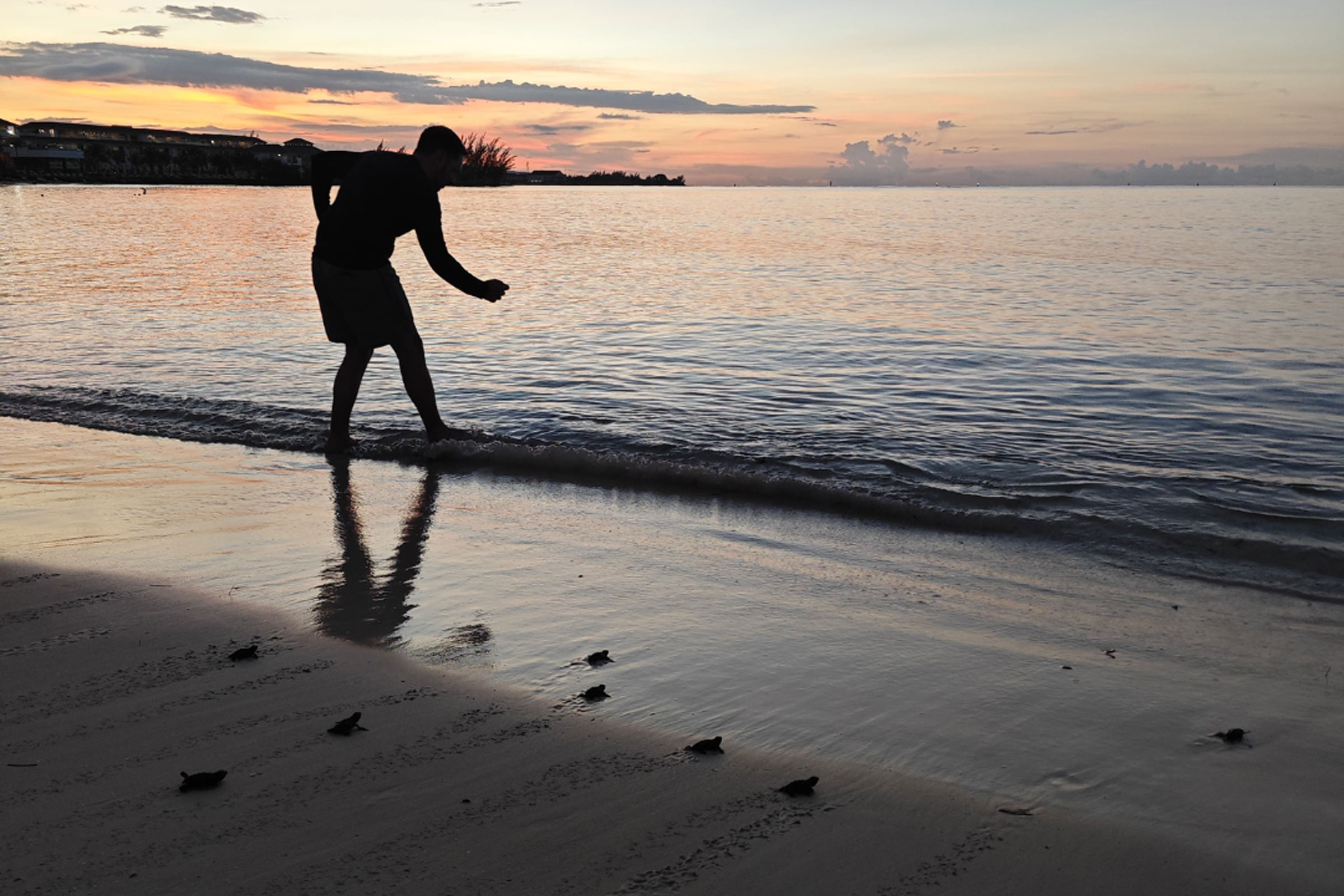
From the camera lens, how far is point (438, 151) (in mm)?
6648

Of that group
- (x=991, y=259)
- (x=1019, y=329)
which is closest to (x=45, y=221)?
(x=991, y=259)

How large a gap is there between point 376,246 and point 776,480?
10.2 feet

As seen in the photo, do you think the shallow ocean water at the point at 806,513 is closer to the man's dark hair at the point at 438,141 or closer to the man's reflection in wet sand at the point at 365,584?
the man's reflection in wet sand at the point at 365,584

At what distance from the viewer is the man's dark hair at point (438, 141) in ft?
21.7

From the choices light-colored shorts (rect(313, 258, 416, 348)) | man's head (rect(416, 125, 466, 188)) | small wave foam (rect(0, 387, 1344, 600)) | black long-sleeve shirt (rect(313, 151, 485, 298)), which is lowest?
small wave foam (rect(0, 387, 1344, 600))

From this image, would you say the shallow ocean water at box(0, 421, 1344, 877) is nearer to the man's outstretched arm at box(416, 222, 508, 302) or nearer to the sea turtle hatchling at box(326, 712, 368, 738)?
the sea turtle hatchling at box(326, 712, 368, 738)

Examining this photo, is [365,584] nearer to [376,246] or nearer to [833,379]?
[376,246]

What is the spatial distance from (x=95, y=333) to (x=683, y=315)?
803cm

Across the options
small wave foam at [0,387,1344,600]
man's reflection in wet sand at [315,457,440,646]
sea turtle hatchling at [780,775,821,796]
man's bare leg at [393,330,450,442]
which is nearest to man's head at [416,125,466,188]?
man's bare leg at [393,330,450,442]

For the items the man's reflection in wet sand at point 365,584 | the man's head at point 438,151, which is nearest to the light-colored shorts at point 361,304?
the man's head at point 438,151

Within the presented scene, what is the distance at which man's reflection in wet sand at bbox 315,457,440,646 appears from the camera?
3771mm

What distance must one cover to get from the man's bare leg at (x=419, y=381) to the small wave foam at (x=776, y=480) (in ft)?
0.41

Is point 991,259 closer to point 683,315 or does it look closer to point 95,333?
point 683,315

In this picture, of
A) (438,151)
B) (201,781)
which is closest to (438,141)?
(438,151)
